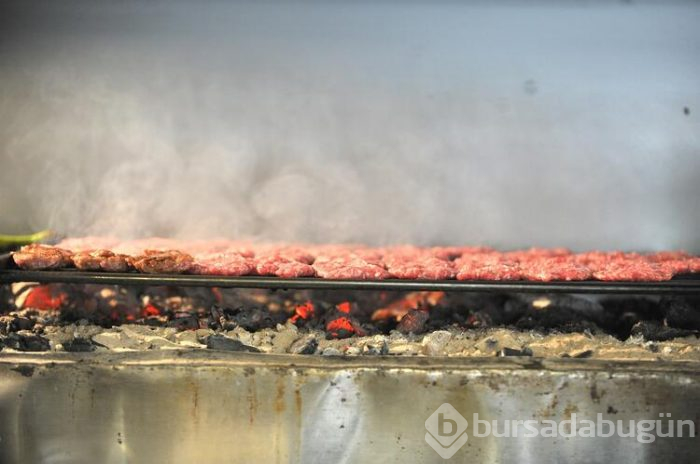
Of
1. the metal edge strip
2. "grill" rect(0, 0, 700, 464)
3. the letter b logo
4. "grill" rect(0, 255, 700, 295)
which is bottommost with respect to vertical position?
the letter b logo

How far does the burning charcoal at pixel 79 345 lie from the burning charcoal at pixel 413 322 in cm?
168

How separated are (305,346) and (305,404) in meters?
0.32

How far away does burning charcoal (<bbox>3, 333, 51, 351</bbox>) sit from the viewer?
2.98 meters

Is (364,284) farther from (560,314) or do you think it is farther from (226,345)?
(560,314)

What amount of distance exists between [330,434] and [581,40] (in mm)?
3446

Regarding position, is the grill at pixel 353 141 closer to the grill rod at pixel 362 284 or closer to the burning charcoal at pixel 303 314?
the burning charcoal at pixel 303 314

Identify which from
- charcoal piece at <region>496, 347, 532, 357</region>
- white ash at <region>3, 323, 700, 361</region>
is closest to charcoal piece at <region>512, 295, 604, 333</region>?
white ash at <region>3, 323, 700, 361</region>

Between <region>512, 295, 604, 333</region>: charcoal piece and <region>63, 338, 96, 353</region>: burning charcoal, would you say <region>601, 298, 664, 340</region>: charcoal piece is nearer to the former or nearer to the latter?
<region>512, 295, 604, 333</region>: charcoal piece

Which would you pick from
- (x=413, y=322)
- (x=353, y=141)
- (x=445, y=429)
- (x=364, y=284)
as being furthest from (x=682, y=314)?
(x=353, y=141)

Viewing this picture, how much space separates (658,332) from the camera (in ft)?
10.2

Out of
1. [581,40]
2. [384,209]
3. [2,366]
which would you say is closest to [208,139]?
[384,209]

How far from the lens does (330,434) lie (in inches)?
108

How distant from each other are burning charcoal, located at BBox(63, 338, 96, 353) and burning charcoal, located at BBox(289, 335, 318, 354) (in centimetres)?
106

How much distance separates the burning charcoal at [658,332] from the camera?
310 centimetres
